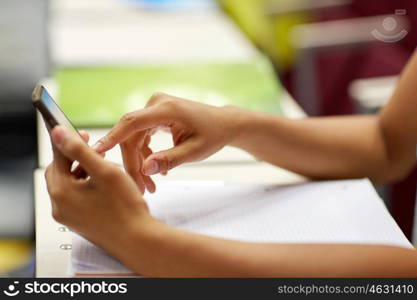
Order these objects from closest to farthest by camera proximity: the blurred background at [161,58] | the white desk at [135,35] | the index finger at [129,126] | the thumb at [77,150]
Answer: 1. the thumb at [77,150]
2. the index finger at [129,126]
3. the blurred background at [161,58]
4. the white desk at [135,35]

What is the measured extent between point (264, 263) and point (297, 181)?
0.95 feet

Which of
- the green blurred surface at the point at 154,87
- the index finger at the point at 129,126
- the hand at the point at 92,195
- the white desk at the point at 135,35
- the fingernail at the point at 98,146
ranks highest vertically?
the white desk at the point at 135,35

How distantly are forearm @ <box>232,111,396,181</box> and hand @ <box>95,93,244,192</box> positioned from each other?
0.06 meters

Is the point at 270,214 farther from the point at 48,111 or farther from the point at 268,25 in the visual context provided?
the point at 268,25

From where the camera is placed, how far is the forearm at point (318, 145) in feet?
2.98

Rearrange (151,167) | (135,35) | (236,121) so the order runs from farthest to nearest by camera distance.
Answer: (135,35)
(236,121)
(151,167)

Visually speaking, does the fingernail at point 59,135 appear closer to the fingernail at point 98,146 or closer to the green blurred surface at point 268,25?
the fingernail at point 98,146

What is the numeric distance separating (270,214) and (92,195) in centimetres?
25

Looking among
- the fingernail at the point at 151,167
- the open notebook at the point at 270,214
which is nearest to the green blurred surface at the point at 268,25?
the open notebook at the point at 270,214

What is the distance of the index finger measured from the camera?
0.74 meters

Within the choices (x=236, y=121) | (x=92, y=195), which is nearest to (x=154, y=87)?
(x=236, y=121)

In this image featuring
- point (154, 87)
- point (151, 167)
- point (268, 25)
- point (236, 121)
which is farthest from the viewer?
point (268, 25)

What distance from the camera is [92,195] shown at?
65 centimetres

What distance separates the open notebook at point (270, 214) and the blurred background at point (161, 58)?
0.05m
